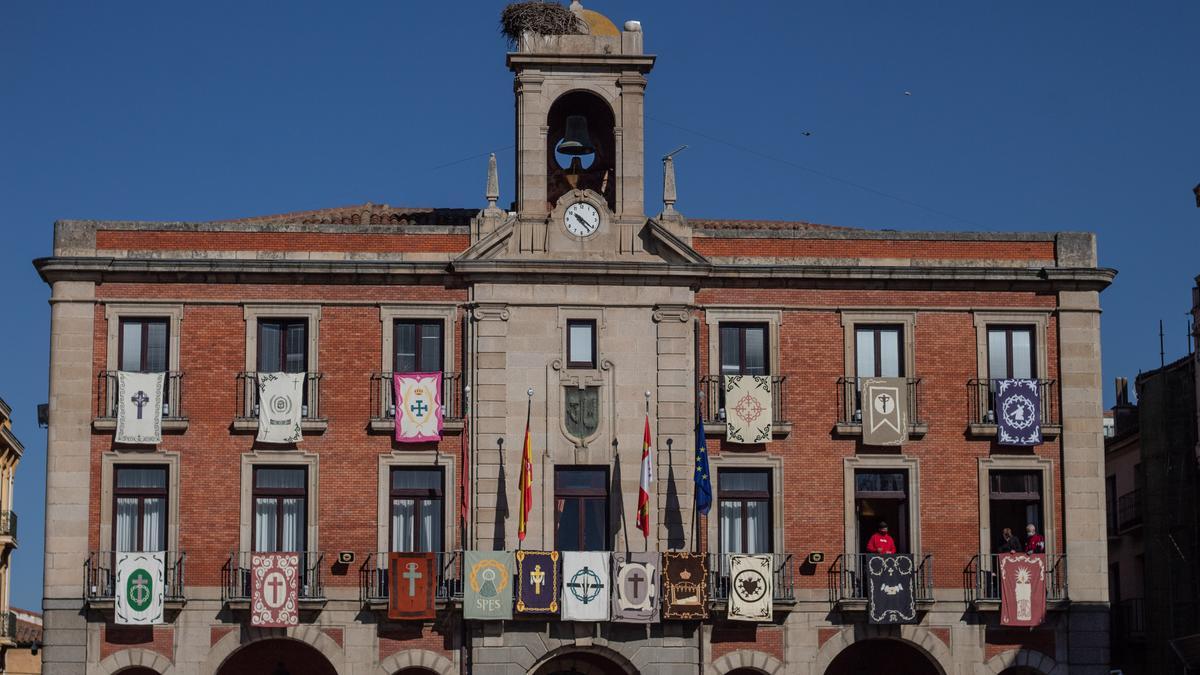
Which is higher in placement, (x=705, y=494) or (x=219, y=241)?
(x=219, y=241)

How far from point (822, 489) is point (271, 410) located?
12543 mm

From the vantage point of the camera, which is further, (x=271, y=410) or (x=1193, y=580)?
(x=1193, y=580)

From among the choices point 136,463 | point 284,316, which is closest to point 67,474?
point 136,463

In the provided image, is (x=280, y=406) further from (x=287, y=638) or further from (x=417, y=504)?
(x=287, y=638)

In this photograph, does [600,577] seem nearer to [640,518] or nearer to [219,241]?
[640,518]

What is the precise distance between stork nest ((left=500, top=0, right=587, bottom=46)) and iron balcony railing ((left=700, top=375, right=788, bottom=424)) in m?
8.84

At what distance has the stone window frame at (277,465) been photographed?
161 ft

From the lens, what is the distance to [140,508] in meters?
49.0

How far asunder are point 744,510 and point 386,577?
8206mm

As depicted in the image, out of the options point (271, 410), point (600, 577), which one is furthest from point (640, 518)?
point (271, 410)

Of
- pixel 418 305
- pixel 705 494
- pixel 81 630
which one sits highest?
pixel 418 305

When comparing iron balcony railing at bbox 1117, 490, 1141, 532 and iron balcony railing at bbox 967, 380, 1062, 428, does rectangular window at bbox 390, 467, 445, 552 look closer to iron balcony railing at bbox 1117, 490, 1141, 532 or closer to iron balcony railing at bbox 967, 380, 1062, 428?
iron balcony railing at bbox 967, 380, 1062, 428

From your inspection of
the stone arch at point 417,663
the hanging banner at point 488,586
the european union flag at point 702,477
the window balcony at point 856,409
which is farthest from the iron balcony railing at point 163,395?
the window balcony at point 856,409

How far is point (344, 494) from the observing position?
49188mm
